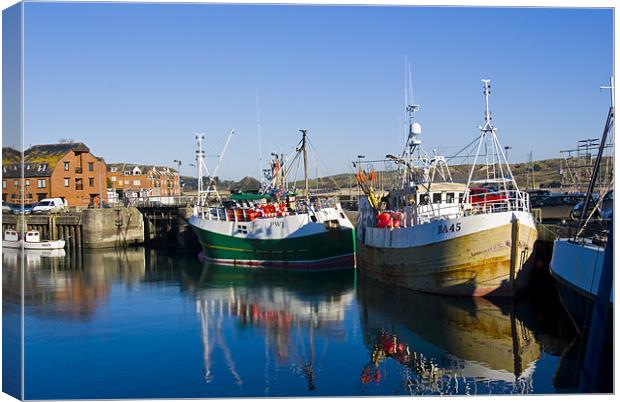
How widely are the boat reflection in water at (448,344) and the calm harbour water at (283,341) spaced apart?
0.16 ft

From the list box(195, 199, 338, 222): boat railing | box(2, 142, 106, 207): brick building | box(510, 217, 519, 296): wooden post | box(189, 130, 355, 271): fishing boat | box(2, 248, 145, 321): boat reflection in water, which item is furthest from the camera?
box(2, 142, 106, 207): brick building

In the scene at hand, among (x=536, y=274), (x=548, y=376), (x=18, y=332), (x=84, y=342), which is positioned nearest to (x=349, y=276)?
(x=536, y=274)

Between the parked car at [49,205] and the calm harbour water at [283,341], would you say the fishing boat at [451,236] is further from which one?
the parked car at [49,205]

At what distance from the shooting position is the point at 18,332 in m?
14.1

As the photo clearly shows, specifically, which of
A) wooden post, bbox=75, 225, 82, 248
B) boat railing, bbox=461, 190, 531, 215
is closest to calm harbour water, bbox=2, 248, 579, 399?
boat railing, bbox=461, 190, 531, 215

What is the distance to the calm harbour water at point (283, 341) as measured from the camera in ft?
59.8

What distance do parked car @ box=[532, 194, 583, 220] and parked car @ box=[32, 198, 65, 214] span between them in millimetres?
40172

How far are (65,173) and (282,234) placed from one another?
3423 centimetres

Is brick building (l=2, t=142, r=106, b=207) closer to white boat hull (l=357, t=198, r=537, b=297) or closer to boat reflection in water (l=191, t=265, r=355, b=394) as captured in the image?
boat reflection in water (l=191, t=265, r=355, b=394)

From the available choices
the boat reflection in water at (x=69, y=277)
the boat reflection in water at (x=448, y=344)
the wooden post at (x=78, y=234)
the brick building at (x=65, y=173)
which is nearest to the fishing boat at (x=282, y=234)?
the boat reflection in water at (x=69, y=277)

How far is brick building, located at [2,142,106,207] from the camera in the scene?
2692 inches

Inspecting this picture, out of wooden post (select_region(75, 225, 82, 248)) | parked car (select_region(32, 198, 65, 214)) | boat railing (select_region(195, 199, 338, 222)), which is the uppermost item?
parked car (select_region(32, 198, 65, 214))

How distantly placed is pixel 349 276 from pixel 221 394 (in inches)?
889

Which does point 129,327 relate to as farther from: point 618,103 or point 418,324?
point 618,103
